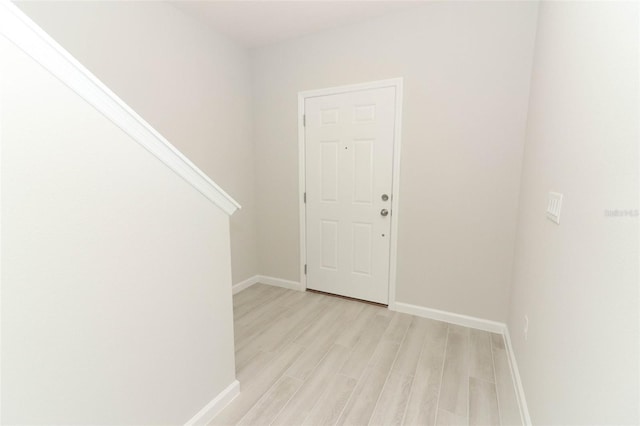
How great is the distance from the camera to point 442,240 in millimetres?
2475

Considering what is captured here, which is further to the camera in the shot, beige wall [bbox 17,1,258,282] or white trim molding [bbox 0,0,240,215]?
beige wall [bbox 17,1,258,282]

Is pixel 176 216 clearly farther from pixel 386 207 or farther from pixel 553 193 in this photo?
pixel 386 207

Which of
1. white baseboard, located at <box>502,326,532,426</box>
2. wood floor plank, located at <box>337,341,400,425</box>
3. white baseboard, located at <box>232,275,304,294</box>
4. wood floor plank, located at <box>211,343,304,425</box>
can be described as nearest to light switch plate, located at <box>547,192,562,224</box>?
white baseboard, located at <box>502,326,532,426</box>

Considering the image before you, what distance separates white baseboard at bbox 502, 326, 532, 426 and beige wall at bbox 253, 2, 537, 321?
296 millimetres

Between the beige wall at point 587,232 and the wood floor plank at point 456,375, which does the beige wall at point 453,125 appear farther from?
the beige wall at point 587,232

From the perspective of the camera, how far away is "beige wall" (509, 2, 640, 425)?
0.68 m

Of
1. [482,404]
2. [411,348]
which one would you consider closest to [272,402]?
[411,348]

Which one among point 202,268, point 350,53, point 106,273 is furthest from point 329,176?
point 106,273

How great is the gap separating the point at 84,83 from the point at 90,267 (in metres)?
0.59

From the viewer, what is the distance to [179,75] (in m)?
2.46

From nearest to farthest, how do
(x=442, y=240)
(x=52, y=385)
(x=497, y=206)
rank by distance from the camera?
1. (x=52, y=385)
2. (x=497, y=206)
3. (x=442, y=240)

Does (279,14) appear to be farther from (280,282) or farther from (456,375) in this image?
(456,375)

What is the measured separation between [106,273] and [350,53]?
2587 millimetres

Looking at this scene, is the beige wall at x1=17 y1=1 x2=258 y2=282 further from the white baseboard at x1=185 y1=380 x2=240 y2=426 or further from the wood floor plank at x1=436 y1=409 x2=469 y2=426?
the wood floor plank at x1=436 y1=409 x2=469 y2=426
